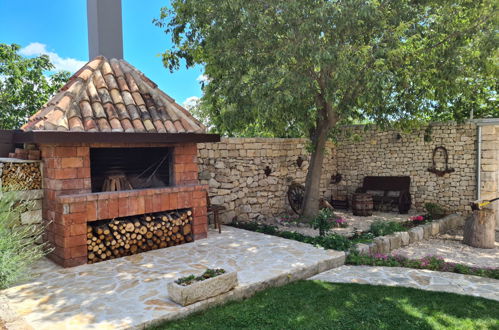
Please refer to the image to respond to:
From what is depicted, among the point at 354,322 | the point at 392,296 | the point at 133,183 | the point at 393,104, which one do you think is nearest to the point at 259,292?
the point at 354,322

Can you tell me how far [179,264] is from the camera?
18.4 ft

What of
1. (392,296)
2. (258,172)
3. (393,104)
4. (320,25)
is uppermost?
(320,25)

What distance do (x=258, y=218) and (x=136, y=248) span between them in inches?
171

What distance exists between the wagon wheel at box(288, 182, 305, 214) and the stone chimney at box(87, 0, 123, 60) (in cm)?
597

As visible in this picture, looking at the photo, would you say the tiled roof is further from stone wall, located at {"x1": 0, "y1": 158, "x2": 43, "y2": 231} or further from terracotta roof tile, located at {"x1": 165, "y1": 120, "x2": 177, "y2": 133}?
stone wall, located at {"x1": 0, "y1": 158, "x2": 43, "y2": 231}

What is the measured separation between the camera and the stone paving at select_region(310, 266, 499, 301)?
5145 millimetres

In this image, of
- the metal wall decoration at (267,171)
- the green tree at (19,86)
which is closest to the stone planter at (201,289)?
the metal wall decoration at (267,171)

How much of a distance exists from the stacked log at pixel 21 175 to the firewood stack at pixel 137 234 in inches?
49.3

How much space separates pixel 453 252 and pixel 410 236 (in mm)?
940

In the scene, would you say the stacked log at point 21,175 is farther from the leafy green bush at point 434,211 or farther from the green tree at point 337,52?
the leafy green bush at point 434,211

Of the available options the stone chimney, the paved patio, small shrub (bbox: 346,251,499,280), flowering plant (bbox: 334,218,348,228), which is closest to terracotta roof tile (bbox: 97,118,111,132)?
the paved patio

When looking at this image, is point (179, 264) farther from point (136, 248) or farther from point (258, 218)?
point (258, 218)

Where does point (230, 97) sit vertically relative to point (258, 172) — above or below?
above

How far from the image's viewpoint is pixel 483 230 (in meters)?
8.41
